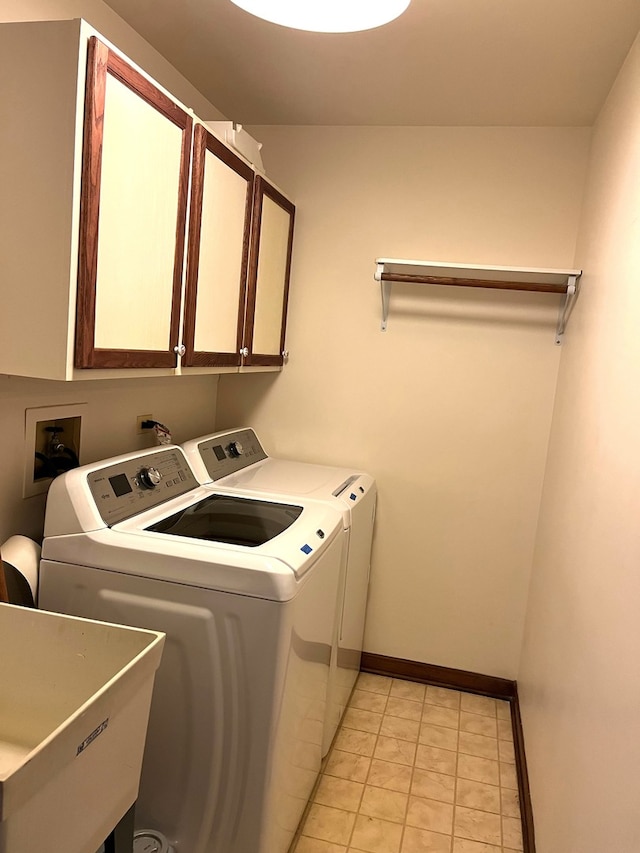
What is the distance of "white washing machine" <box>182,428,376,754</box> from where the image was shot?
2.19m

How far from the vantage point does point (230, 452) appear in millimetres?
2508

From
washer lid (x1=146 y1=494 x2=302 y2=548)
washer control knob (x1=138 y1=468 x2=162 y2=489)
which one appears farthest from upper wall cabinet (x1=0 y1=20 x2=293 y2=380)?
washer lid (x1=146 y1=494 x2=302 y2=548)

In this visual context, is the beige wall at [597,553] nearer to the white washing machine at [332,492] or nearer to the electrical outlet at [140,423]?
the white washing machine at [332,492]

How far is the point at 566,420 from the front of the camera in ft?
7.23

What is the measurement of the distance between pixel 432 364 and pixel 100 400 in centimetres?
140

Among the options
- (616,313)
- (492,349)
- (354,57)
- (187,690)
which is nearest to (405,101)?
(354,57)

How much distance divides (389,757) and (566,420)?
140 cm

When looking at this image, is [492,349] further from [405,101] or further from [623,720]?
[623,720]

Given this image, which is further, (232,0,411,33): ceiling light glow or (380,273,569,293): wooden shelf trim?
(380,273,569,293): wooden shelf trim

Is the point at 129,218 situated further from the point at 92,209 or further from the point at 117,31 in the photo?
the point at 117,31

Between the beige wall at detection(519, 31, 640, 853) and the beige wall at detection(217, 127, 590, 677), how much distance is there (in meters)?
0.25

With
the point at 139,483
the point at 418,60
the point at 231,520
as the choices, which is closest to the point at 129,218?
the point at 139,483

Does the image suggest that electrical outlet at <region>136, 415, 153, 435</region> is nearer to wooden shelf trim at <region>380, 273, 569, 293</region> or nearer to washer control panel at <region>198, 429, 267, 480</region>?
washer control panel at <region>198, 429, 267, 480</region>

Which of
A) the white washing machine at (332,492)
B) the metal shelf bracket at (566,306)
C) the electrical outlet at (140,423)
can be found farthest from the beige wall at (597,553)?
the electrical outlet at (140,423)
